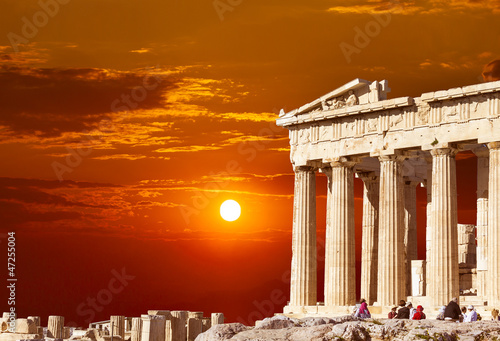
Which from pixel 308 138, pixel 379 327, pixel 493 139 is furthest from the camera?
pixel 308 138

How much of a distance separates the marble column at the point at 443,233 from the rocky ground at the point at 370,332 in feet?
70.8

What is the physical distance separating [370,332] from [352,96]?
29.8m

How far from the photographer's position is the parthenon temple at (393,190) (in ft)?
167

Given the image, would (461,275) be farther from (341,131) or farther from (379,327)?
(379,327)

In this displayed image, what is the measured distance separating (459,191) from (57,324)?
33.4 m

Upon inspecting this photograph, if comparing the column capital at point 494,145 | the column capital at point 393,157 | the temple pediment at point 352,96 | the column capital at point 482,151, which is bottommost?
the column capital at point 393,157

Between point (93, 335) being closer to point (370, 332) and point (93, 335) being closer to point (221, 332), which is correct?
point (221, 332)

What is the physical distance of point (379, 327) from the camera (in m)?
28.5

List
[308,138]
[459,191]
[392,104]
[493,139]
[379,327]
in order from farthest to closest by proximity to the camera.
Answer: [459,191] → [308,138] → [392,104] → [493,139] → [379,327]

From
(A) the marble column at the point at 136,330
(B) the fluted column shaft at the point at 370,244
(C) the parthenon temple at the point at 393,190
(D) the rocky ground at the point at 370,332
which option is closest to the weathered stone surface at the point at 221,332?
(D) the rocky ground at the point at 370,332

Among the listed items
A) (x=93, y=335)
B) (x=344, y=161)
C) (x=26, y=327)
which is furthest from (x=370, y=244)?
(x=26, y=327)

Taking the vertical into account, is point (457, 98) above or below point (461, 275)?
above

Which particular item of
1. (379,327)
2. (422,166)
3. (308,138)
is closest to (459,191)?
(422,166)

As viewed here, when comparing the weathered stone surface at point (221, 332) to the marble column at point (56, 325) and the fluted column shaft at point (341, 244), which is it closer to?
the fluted column shaft at point (341, 244)
